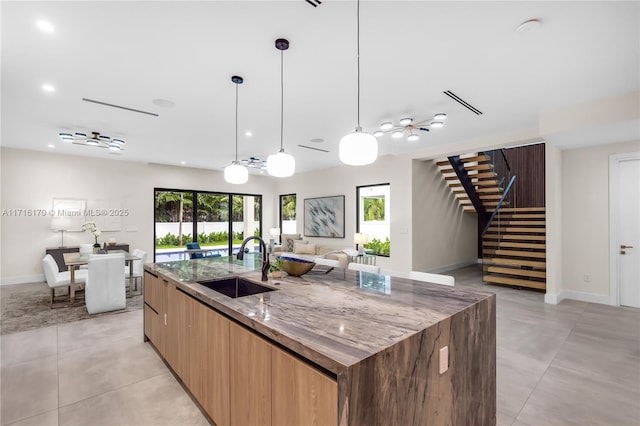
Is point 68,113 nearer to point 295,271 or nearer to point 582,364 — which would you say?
point 295,271

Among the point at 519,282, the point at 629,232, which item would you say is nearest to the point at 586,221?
the point at 629,232

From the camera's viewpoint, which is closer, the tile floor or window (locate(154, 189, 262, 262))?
the tile floor

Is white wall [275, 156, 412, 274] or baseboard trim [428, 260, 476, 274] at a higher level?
white wall [275, 156, 412, 274]

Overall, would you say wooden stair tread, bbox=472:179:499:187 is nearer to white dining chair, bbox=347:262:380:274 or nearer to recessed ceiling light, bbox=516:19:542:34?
recessed ceiling light, bbox=516:19:542:34

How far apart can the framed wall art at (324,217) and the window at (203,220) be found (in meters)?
1.93

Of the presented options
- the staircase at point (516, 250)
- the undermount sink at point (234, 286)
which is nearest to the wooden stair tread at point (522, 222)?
the staircase at point (516, 250)

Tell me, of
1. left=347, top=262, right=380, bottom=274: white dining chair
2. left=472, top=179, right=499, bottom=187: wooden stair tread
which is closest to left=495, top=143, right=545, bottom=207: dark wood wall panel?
left=472, top=179, right=499, bottom=187: wooden stair tread

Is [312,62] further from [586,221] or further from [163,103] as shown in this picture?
[586,221]

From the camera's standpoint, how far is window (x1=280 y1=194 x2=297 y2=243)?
32.1 ft

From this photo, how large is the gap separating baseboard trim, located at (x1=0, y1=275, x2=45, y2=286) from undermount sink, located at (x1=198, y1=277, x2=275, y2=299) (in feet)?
20.9

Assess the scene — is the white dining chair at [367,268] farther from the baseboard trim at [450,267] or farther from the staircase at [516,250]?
the baseboard trim at [450,267]

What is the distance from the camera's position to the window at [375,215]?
7188mm

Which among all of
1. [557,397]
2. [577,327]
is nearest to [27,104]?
[557,397]

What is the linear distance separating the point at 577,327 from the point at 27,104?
7466 mm
